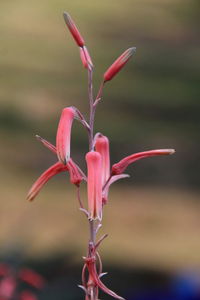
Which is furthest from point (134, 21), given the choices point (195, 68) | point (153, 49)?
point (195, 68)

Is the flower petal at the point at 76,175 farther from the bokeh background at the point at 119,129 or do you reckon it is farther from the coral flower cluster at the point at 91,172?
the bokeh background at the point at 119,129

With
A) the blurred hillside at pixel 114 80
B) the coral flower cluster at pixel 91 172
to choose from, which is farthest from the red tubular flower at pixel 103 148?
the blurred hillside at pixel 114 80

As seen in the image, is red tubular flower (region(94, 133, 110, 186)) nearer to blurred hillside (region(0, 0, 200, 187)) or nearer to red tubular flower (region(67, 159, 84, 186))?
red tubular flower (region(67, 159, 84, 186))

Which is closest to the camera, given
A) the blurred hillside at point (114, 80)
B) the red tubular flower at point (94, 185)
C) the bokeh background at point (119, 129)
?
the red tubular flower at point (94, 185)

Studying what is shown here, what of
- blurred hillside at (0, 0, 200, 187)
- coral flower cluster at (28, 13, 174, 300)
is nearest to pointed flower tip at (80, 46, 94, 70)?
coral flower cluster at (28, 13, 174, 300)

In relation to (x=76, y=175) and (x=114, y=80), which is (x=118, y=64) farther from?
(x=114, y=80)

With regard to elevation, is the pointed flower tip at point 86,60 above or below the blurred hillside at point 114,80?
above

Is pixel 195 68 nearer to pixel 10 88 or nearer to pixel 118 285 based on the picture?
pixel 10 88
